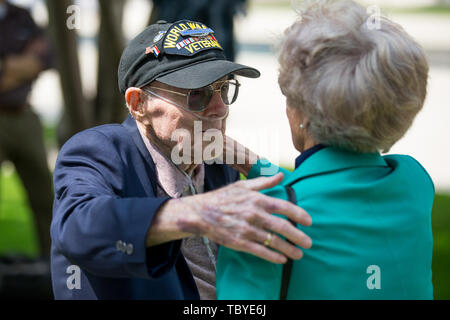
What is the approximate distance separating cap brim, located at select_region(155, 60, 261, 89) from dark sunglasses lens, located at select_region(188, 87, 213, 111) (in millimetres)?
60

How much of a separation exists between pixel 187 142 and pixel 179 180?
0.46 feet

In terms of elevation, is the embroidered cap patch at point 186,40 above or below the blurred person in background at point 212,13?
above

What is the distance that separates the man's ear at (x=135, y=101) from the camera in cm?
218

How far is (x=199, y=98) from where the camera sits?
7.01 feet

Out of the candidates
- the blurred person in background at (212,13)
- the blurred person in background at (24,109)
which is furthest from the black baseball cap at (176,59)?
the blurred person in background at (24,109)

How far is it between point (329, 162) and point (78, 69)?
275 centimetres

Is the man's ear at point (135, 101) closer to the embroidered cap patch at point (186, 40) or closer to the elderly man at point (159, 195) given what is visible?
the elderly man at point (159, 195)

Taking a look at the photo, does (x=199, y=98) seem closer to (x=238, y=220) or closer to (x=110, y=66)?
(x=238, y=220)

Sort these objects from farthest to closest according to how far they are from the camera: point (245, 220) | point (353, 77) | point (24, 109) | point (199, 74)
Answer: point (24, 109), point (199, 74), point (353, 77), point (245, 220)

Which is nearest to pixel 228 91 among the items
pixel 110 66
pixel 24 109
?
pixel 110 66

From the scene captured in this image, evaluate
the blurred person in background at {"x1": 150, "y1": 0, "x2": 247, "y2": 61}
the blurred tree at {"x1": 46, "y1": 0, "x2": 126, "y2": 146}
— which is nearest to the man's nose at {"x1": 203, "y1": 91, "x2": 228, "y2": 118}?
the blurred person in background at {"x1": 150, "y1": 0, "x2": 247, "y2": 61}

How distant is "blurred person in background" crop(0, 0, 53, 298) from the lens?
18.2ft

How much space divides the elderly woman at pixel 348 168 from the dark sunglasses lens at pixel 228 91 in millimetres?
375

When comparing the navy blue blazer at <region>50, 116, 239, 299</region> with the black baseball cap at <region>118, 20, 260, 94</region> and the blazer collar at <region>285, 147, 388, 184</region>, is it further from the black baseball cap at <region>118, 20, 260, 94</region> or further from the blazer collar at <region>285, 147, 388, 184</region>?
the blazer collar at <region>285, 147, 388, 184</region>
